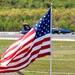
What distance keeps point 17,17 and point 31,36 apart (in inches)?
2051

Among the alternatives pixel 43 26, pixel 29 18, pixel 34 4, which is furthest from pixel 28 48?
pixel 34 4

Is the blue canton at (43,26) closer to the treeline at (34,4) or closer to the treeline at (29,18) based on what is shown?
the treeline at (29,18)

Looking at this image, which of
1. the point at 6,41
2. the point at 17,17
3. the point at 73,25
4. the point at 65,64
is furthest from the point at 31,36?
the point at 17,17

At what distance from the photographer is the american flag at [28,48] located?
11.4 m

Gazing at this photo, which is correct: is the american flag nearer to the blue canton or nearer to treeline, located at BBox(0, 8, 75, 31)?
the blue canton

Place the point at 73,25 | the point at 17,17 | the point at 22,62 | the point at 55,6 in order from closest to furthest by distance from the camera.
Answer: the point at 22,62 < the point at 73,25 < the point at 17,17 < the point at 55,6

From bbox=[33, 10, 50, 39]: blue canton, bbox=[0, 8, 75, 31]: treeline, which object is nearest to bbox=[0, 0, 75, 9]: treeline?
bbox=[0, 8, 75, 31]: treeline

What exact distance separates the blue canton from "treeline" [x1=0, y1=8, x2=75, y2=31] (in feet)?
147

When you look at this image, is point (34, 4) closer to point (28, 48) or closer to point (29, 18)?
point (29, 18)

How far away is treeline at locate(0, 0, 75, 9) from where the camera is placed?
226 feet

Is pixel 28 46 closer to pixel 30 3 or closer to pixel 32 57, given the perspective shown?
pixel 32 57

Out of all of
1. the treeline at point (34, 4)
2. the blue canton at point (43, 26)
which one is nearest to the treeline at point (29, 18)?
the treeline at point (34, 4)

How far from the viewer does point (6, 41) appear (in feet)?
141

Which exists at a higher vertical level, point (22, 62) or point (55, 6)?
point (55, 6)
